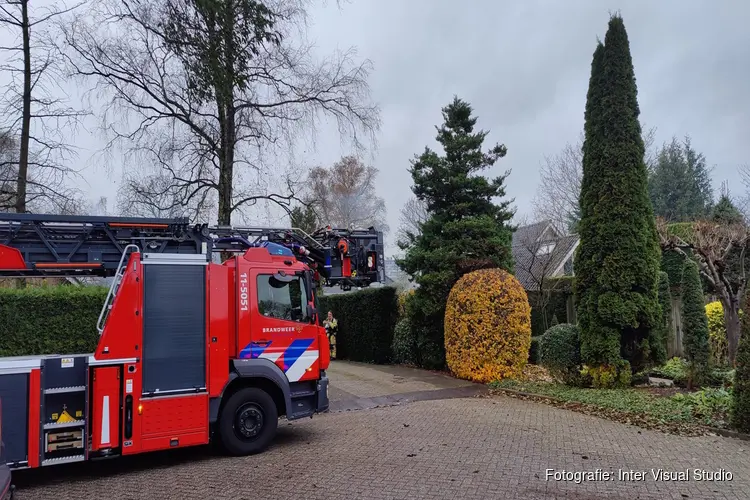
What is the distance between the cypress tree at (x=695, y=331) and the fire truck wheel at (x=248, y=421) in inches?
334

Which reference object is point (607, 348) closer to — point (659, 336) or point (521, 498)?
point (659, 336)

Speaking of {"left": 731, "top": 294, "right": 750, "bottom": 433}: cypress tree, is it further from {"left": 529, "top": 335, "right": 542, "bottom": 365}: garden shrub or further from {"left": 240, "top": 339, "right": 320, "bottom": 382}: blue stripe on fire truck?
{"left": 529, "top": 335, "right": 542, "bottom": 365}: garden shrub

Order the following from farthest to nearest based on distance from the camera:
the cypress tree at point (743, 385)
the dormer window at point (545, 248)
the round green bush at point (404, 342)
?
the dormer window at point (545, 248) → the round green bush at point (404, 342) → the cypress tree at point (743, 385)

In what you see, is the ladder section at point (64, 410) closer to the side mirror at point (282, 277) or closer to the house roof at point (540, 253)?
the side mirror at point (282, 277)

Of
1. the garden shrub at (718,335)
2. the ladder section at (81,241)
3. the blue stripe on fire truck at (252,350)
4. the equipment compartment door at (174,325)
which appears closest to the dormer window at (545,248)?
the garden shrub at (718,335)

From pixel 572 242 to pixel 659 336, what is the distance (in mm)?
13273

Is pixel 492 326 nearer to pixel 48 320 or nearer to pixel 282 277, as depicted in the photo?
pixel 282 277

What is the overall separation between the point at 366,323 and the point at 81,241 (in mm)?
11923

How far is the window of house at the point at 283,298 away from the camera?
24.6 ft

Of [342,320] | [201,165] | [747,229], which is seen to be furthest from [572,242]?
[201,165]

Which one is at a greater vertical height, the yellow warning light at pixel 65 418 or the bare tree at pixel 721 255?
the bare tree at pixel 721 255

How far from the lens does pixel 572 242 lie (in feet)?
78.1

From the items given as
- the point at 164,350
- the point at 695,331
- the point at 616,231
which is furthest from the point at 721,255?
the point at 164,350

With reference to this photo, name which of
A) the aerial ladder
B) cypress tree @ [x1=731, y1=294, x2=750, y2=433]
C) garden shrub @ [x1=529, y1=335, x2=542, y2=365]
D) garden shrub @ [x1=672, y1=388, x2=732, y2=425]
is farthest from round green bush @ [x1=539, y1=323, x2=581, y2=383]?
the aerial ladder
